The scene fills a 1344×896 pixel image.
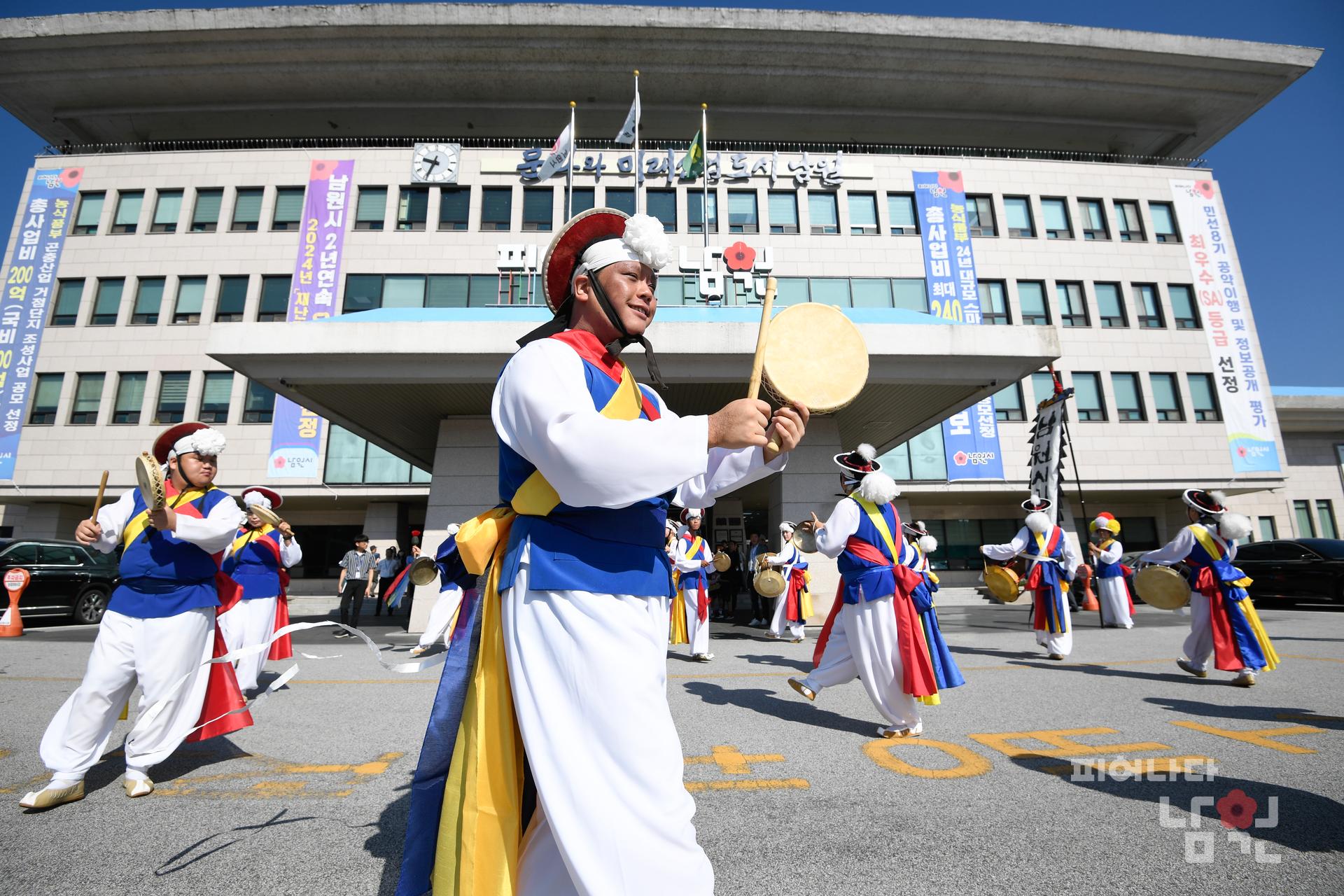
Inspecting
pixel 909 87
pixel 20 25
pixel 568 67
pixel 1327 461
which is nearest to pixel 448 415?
pixel 568 67

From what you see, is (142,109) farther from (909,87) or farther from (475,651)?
(475,651)

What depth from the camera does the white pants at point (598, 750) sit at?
1.45 meters

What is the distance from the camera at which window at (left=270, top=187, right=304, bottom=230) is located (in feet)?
82.6

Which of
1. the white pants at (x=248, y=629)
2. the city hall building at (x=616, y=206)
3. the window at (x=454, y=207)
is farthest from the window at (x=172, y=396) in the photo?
the white pants at (x=248, y=629)

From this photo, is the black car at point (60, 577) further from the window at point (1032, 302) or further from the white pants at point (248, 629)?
the window at point (1032, 302)

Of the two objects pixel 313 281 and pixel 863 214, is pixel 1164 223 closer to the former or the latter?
pixel 863 214

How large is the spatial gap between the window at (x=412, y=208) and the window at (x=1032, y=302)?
23035 millimetres

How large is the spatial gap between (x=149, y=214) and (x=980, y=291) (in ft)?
106

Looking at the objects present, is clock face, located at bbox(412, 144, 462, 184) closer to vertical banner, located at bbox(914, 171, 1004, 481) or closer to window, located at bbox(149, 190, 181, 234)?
window, located at bbox(149, 190, 181, 234)

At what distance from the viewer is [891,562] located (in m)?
5.12

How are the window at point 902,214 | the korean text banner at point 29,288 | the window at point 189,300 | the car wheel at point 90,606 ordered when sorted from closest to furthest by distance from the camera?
the car wheel at point 90,606
the korean text banner at point 29,288
the window at point 189,300
the window at point 902,214

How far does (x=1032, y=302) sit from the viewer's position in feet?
84.5

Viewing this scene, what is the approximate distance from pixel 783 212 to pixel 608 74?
31.8 ft

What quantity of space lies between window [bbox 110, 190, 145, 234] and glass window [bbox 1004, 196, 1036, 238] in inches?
1336
